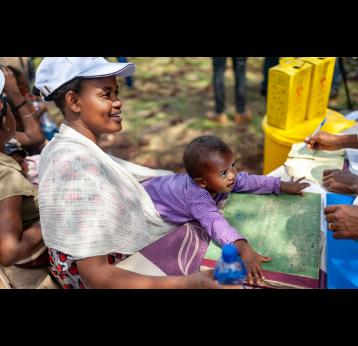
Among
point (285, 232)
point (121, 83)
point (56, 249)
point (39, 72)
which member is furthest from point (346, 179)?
point (121, 83)

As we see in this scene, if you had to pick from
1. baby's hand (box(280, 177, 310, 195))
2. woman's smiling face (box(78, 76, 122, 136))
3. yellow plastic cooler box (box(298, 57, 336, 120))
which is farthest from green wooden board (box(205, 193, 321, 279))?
yellow plastic cooler box (box(298, 57, 336, 120))

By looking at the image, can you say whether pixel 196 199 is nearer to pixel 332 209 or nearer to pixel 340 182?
pixel 332 209

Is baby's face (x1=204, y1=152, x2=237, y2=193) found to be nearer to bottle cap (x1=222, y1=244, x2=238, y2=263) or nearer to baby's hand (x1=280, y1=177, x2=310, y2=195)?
baby's hand (x1=280, y1=177, x2=310, y2=195)

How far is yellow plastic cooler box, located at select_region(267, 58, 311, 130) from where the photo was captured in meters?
2.77

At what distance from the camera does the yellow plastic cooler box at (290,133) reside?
2.87 meters

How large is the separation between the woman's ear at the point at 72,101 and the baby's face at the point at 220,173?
0.74 m

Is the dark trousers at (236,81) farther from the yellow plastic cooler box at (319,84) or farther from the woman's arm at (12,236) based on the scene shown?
the woman's arm at (12,236)

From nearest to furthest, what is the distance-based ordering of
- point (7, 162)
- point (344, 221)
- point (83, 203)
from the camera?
point (83, 203)
point (344, 221)
point (7, 162)

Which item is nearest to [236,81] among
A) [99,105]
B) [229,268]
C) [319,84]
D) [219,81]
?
[219,81]

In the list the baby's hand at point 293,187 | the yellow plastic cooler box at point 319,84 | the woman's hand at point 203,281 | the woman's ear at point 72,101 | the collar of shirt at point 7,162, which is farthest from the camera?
the yellow plastic cooler box at point 319,84

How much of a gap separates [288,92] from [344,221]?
1439mm

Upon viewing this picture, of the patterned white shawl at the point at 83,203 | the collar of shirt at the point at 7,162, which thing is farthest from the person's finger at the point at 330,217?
the collar of shirt at the point at 7,162

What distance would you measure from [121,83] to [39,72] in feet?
16.2

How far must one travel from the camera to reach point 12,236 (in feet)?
5.40
